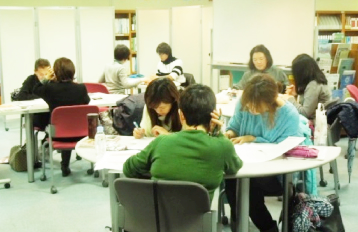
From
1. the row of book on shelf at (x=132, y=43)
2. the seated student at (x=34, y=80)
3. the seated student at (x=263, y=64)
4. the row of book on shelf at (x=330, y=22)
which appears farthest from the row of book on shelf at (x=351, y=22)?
the seated student at (x=34, y=80)

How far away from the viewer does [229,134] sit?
10.7 ft

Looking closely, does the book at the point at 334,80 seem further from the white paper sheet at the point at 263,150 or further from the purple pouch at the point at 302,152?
the purple pouch at the point at 302,152

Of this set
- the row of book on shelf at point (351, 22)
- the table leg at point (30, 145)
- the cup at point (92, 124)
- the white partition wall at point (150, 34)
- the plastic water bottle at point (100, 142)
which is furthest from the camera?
the row of book on shelf at point (351, 22)

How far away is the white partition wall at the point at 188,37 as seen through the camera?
8.20 m

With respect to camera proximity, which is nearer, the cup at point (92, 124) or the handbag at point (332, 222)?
the handbag at point (332, 222)

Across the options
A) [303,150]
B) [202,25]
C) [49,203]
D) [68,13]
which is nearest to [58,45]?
A: [68,13]

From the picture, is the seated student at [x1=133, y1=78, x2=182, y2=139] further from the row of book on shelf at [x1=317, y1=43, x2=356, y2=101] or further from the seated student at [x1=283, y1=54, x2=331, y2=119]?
the row of book on shelf at [x1=317, y1=43, x2=356, y2=101]

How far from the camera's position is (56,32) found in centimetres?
739

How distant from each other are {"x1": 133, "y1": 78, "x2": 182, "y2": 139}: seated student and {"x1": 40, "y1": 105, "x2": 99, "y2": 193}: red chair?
1.40 metres

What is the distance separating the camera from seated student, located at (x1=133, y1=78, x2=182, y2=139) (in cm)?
290

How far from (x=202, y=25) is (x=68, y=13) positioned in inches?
89.5

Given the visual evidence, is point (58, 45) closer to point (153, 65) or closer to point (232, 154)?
point (153, 65)

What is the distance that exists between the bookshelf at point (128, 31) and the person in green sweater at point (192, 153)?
6480mm

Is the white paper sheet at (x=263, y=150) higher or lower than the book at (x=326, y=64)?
lower
